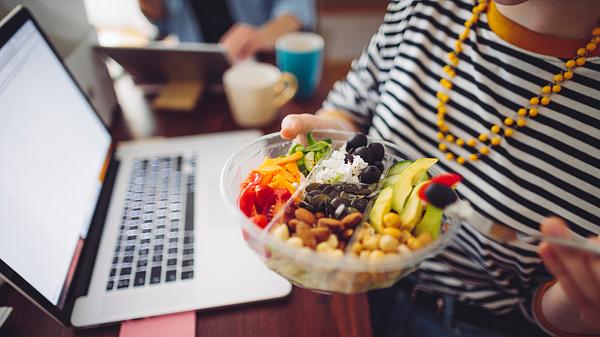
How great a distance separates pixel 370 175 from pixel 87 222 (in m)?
0.58

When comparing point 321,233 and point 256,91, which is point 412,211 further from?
point 256,91

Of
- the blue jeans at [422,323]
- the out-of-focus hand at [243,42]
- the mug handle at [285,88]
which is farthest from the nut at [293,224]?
the out-of-focus hand at [243,42]

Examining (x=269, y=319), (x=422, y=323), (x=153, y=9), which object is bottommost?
(x=422, y=323)

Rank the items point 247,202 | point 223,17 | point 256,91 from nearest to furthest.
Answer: point 247,202
point 256,91
point 223,17

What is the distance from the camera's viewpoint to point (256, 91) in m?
0.95

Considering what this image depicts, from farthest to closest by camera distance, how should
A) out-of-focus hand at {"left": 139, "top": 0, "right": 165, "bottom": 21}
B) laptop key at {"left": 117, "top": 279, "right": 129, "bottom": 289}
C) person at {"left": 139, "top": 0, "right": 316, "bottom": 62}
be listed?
out-of-focus hand at {"left": 139, "top": 0, "right": 165, "bottom": 21}, person at {"left": 139, "top": 0, "right": 316, "bottom": 62}, laptop key at {"left": 117, "top": 279, "right": 129, "bottom": 289}

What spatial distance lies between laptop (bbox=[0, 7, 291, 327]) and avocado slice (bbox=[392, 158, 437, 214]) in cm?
27

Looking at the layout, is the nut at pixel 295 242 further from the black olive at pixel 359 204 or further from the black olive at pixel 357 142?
the black olive at pixel 357 142

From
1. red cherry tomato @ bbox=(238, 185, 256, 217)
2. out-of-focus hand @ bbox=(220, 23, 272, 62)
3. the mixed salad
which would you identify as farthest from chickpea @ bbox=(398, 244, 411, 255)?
out-of-focus hand @ bbox=(220, 23, 272, 62)

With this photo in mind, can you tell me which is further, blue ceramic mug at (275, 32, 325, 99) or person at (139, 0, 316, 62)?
person at (139, 0, 316, 62)

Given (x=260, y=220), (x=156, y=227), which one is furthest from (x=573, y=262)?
(x=156, y=227)

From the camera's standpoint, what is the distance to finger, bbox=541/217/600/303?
0.43 meters

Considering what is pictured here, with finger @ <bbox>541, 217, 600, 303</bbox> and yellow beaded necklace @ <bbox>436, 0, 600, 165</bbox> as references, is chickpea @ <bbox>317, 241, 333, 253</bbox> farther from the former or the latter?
yellow beaded necklace @ <bbox>436, 0, 600, 165</bbox>

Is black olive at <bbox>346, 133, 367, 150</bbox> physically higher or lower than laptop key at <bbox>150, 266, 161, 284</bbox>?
higher
